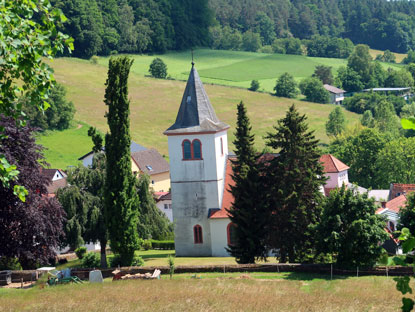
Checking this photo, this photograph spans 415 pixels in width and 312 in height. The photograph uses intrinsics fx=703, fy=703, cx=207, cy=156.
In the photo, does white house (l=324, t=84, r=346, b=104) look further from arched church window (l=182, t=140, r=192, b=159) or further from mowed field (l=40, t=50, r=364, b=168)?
arched church window (l=182, t=140, r=192, b=159)

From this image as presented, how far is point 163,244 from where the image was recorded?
60625mm

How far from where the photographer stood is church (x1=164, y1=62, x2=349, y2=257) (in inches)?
2045

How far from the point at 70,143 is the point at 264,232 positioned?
66.6 metres

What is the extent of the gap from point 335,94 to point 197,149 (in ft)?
382

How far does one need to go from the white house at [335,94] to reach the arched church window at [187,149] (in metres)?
113

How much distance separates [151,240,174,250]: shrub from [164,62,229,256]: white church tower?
663cm

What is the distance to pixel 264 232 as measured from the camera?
44.3 m

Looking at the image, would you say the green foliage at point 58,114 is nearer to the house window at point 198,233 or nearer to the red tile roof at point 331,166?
the red tile roof at point 331,166

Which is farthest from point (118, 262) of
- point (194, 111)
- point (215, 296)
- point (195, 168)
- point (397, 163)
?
point (397, 163)

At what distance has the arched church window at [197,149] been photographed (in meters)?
52.0

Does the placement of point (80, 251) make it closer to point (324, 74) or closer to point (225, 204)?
point (225, 204)

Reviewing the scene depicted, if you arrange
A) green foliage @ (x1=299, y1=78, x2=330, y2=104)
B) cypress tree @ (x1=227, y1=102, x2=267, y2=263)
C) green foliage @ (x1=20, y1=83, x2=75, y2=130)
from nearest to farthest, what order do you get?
cypress tree @ (x1=227, y1=102, x2=267, y2=263) → green foliage @ (x1=20, y1=83, x2=75, y2=130) → green foliage @ (x1=299, y1=78, x2=330, y2=104)

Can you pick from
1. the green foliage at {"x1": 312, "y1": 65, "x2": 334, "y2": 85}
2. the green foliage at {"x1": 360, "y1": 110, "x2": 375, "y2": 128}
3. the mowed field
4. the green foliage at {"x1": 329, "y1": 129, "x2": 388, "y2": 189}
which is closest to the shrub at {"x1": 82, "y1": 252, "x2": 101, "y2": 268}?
the green foliage at {"x1": 329, "y1": 129, "x2": 388, "y2": 189}

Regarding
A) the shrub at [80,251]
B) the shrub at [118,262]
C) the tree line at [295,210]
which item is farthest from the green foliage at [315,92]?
the shrub at [118,262]
